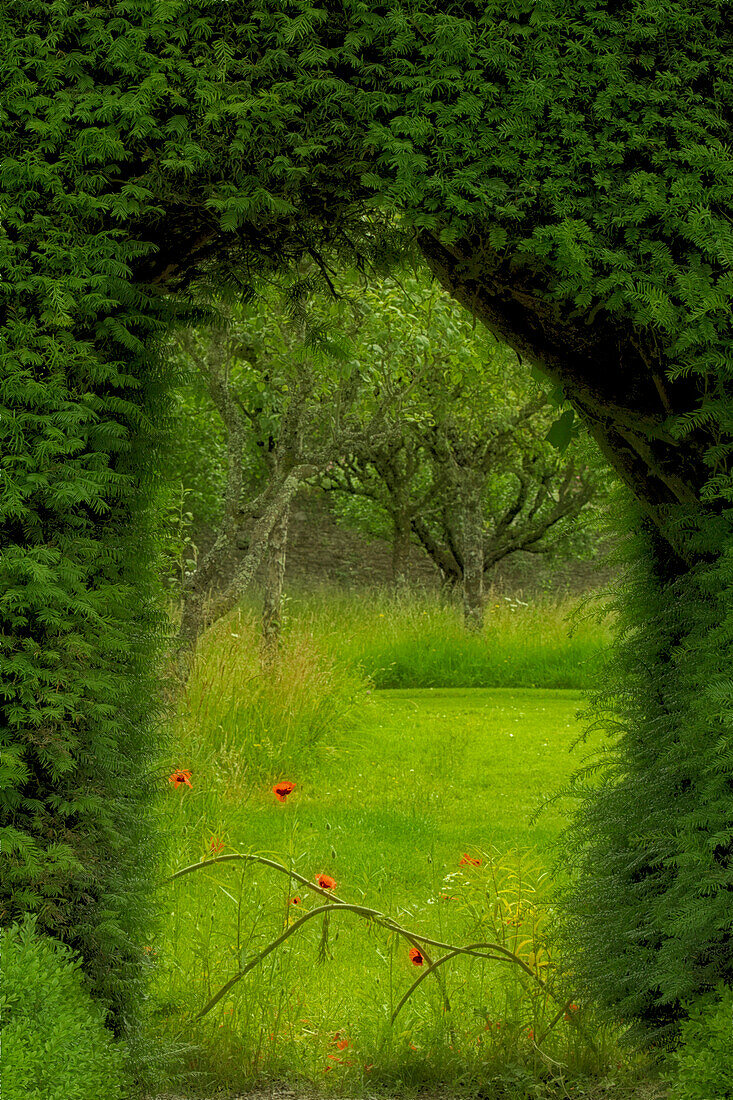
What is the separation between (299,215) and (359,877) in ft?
13.2

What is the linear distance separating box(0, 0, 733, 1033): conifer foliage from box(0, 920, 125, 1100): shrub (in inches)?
9.6

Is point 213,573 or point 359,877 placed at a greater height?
point 213,573

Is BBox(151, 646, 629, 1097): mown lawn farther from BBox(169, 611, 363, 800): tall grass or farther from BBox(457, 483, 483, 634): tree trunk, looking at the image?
BBox(457, 483, 483, 634): tree trunk

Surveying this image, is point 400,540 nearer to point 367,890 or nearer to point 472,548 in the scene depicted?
point 472,548

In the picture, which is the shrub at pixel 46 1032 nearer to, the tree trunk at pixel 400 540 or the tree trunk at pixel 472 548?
the tree trunk at pixel 472 548

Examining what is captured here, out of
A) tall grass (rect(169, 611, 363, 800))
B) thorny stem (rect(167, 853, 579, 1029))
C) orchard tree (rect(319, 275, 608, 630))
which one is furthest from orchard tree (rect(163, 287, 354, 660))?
thorny stem (rect(167, 853, 579, 1029))

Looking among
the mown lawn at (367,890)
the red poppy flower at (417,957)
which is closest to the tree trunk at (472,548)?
the mown lawn at (367,890)

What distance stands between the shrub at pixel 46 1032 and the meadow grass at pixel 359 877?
1.15m

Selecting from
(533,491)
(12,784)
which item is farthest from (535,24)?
(533,491)

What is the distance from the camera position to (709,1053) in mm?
2527

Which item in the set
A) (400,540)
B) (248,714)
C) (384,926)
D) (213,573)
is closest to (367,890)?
(384,926)

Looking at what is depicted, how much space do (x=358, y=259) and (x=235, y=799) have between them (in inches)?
181

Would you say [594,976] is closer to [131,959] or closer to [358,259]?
→ [131,959]

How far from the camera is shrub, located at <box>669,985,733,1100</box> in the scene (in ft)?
8.13
